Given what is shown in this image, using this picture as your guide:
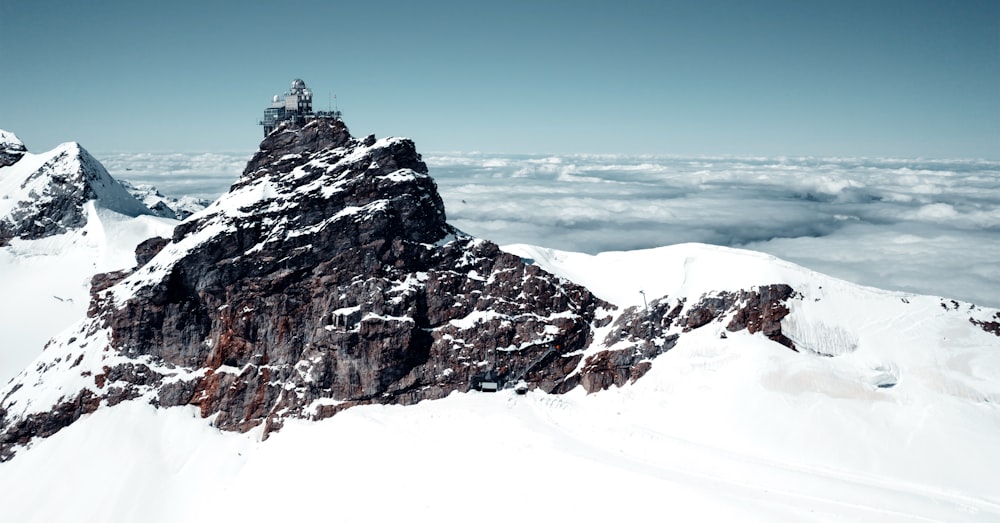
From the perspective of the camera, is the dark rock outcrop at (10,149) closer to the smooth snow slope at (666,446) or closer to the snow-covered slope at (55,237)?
the snow-covered slope at (55,237)

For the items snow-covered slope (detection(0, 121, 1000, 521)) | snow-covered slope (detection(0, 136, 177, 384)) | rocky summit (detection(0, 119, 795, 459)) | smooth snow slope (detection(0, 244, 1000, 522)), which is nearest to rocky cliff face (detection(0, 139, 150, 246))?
snow-covered slope (detection(0, 136, 177, 384))

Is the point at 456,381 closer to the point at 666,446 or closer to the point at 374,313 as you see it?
the point at 374,313

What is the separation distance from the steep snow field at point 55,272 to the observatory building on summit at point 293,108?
40647 millimetres

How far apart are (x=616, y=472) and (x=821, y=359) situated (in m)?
30.0

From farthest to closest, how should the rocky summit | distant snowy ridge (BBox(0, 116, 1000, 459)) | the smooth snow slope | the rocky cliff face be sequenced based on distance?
the rocky cliff face < the rocky summit < distant snowy ridge (BBox(0, 116, 1000, 459)) < the smooth snow slope

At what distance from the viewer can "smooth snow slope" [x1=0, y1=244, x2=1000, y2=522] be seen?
140 ft

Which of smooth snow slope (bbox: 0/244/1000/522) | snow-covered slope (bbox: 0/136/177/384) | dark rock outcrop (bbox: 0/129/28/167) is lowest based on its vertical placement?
smooth snow slope (bbox: 0/244/1000/522)

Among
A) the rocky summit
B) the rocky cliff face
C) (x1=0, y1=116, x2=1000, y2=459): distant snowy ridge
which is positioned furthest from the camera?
the rocky cliff face

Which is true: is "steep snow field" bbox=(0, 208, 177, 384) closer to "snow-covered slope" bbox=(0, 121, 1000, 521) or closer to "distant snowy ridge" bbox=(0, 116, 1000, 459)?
"distant snowy ridge" bbox=(0, 116, 1000, 459)

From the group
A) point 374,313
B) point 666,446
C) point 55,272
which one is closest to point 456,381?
point 374,313

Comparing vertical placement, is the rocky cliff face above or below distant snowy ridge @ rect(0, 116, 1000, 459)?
above

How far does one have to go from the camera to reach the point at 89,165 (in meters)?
130

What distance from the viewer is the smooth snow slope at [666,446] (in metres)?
42.7

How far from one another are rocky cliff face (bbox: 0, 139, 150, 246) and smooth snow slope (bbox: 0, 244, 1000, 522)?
8229cm
